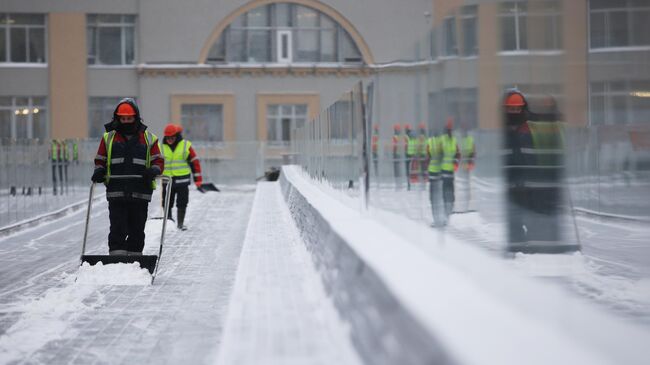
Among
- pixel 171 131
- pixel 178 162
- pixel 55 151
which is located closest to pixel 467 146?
pixel 178 162

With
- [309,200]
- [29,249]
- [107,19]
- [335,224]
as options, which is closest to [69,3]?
[107,19]

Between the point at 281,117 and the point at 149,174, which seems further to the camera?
the point at 281,117

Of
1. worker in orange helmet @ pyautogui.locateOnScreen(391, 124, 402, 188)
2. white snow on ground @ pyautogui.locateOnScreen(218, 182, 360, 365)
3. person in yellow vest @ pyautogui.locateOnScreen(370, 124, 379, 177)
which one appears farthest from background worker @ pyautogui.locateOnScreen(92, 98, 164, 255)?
worker in orange helmet @ pyautogui.locateOnScreen(391, 124, 402, 188)

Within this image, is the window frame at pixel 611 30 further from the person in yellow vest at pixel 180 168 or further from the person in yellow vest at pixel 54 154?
the person in yellow vest at pixel 54 154

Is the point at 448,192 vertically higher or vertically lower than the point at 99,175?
lower

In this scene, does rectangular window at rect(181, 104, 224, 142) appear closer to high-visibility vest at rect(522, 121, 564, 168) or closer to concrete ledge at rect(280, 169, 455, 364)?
concrete ledge at rect(280, 169, 455, 364)

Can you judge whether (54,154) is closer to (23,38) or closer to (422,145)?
(23,38)

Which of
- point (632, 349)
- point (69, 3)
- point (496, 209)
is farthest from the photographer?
point (69, 3)

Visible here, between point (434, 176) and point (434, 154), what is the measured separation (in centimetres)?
A: 28

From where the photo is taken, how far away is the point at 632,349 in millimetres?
3342

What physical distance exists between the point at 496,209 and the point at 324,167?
31.3 ft

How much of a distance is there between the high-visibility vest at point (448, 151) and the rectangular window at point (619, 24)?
178cm

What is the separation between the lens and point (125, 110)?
11461 mm

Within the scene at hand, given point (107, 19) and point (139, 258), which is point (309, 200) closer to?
point (139, 258)
